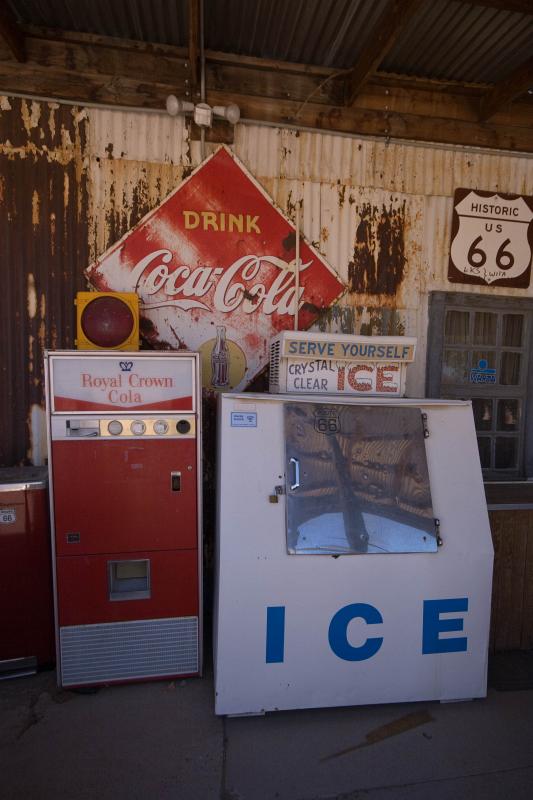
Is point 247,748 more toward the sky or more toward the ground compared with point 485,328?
more toward the ground

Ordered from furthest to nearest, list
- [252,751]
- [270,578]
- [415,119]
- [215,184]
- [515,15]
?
[415,119] → [215,184] → [515,15] → [270,578] → [252,751]

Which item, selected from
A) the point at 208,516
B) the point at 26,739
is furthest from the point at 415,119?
the point at 26,739

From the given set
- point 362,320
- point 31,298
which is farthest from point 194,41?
point 362,320

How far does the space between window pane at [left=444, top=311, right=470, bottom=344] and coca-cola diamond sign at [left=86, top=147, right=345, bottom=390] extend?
125cm

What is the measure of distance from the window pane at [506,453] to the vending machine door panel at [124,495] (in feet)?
10.00

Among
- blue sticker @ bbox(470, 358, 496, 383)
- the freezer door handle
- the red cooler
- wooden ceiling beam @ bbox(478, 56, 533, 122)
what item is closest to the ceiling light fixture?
wooden ceiling beam @ bbox(478, 56, 533, 122)

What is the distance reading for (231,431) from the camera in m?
2.59

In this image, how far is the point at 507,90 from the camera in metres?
3.53

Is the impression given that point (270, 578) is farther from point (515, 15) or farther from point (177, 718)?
point (515, 15)

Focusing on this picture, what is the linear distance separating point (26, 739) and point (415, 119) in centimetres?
520

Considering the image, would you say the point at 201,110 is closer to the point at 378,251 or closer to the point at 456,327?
the point at 378,251

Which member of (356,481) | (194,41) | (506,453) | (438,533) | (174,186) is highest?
(194,41)

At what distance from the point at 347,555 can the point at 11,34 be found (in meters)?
4.15

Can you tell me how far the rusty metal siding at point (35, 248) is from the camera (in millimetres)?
3332
